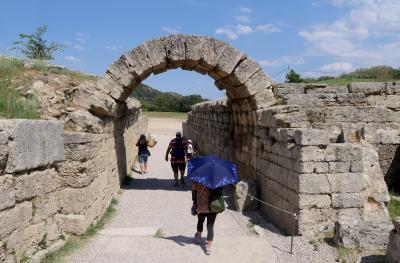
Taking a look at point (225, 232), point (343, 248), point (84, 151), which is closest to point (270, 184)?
point (225, 232)

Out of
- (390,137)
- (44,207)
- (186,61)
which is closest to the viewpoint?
(44,207)

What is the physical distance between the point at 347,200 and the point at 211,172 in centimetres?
271

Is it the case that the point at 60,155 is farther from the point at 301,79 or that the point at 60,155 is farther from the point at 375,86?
the point at 301,79

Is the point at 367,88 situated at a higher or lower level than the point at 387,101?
higher

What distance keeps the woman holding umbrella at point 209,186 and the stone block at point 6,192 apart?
252cm

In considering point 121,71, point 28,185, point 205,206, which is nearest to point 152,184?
point 121,71

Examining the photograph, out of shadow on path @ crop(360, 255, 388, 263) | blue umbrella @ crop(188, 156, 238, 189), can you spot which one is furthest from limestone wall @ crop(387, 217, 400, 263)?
blue umbrella @ crop(188, 156, 238, 189)

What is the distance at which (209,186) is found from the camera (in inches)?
239

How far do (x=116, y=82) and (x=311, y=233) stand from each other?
17.5ft

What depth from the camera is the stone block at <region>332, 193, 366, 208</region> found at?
723 centimetres

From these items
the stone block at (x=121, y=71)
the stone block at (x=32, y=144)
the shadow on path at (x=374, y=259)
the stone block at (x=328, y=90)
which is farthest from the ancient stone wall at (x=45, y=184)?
the stone block at (x=328, y=90)

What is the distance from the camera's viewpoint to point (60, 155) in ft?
21.0

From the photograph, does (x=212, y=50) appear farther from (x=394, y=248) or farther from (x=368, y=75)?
(x=368, y=75)

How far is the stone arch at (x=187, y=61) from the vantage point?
942 cm
